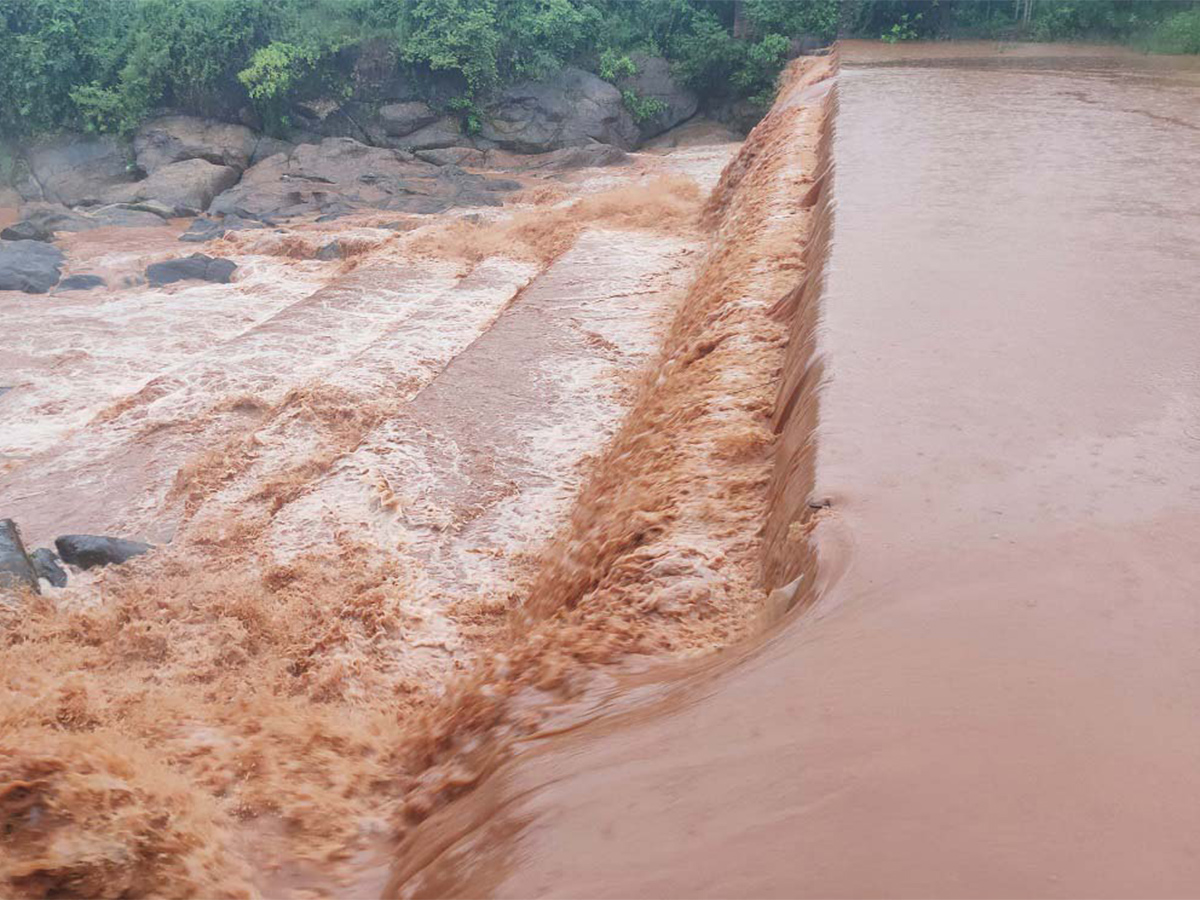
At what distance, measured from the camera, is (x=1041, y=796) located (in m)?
1.98

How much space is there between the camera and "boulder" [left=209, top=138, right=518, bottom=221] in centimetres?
1566

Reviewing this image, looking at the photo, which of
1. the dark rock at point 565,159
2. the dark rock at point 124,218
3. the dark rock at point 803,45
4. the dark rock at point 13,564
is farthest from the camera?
the dark rock at point 803,45

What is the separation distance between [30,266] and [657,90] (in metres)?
12.3

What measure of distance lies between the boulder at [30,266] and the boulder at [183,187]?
2.94 m

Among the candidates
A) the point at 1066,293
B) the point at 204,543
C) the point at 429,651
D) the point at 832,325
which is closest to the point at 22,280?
the point at 204,543

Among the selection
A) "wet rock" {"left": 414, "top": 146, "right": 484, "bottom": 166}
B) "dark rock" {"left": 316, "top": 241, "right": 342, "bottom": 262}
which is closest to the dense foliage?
"wet rock" {"left": 414, "top": 146, "right": 484, "bottom": 166}

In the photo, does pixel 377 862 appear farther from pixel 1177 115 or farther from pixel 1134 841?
pixel 1177 115

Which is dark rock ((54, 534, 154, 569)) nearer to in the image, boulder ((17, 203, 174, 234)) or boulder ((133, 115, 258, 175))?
boulder ((17, 203, 174, 234))

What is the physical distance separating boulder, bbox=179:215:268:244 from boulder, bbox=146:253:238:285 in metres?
2.28

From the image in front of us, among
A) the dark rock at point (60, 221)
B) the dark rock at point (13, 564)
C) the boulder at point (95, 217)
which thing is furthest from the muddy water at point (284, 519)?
the boulder at point (95, 217)

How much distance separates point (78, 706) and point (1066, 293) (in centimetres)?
474

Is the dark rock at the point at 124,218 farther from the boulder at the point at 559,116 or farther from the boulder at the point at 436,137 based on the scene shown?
the boulder at the point at 559,116

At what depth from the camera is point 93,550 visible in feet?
17.1

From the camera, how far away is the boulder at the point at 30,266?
1209 centimetres
